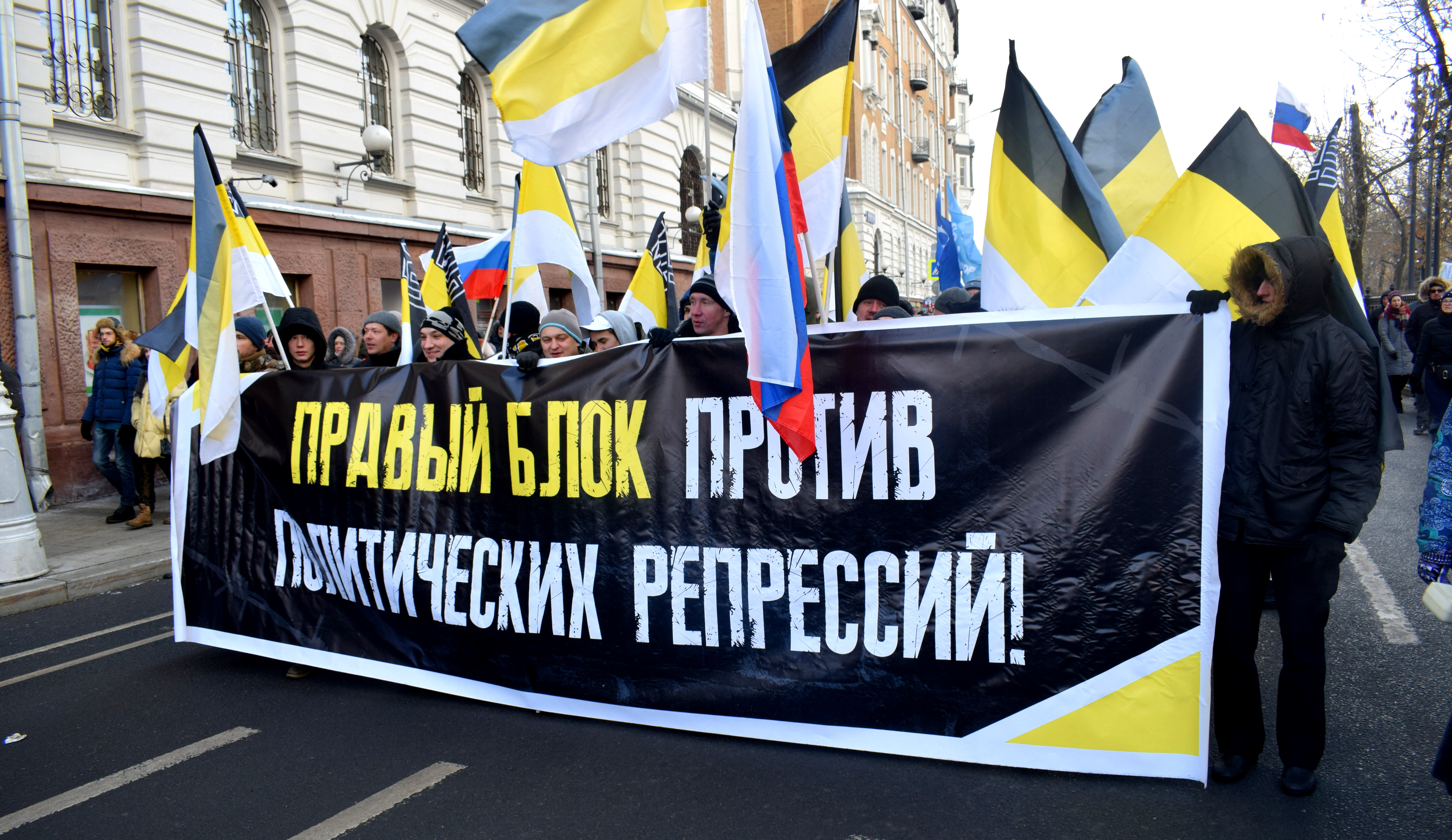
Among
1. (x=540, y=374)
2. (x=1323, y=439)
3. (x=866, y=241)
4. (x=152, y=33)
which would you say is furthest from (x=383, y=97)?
(x=866, y=241)

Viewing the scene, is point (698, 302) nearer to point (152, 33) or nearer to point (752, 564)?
point (752, 564)

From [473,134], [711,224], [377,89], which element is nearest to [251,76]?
[377,89]

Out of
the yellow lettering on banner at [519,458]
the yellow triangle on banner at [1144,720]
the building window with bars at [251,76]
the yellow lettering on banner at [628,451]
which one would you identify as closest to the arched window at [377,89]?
the building window with bars at [251,76]

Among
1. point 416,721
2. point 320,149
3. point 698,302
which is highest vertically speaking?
point 320,149

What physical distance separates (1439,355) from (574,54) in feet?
34.5

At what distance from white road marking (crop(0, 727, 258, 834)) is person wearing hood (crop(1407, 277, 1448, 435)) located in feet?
39.9

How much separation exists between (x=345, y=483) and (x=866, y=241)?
143 feet

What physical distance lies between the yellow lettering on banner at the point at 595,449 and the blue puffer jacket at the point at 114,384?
7.36 m

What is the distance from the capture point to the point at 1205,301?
10.7 feet

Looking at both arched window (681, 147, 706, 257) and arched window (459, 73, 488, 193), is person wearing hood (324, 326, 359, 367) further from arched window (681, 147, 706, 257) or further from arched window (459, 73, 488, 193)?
arched window (681, 147, 706, 257)

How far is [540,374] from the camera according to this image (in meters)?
4.25

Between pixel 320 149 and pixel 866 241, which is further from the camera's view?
pixel 866 241

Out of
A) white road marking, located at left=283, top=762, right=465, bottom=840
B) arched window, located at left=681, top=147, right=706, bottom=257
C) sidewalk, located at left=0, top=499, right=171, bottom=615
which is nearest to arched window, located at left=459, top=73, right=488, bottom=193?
arched window, located at left=681, top=147, right=706, bottom=257

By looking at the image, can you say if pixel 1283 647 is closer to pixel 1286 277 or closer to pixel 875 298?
pixel 1286 277
